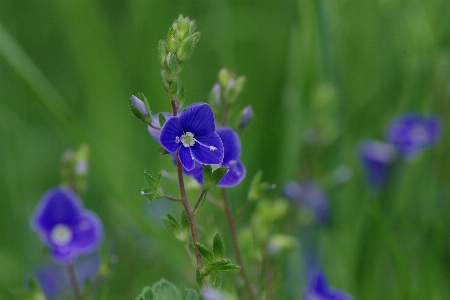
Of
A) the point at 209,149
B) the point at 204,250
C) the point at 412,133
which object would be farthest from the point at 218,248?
the point at 412,133

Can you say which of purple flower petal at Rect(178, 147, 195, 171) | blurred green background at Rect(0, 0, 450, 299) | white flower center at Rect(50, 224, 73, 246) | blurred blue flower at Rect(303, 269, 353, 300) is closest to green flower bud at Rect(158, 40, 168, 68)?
purple flower petal at Rect(178, 147, 195, 171)

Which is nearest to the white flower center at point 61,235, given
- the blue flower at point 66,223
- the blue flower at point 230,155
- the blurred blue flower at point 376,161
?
the blue flower at point 66,223

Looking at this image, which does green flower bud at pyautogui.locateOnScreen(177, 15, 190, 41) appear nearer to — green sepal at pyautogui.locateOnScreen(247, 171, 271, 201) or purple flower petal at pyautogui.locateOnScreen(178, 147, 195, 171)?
purple flower petal at pyautogui.locateOnScreen(178, 147, 195, 171)

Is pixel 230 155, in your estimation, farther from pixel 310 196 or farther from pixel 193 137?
pixel 310 196

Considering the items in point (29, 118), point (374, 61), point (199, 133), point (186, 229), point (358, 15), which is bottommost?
point (186, 229)

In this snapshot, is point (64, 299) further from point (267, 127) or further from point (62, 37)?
point (62, 37)

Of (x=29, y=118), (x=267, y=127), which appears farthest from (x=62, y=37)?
(x=267, y=127)

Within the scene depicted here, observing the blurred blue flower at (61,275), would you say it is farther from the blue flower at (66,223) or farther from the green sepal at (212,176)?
the green sepal at (212,176)
